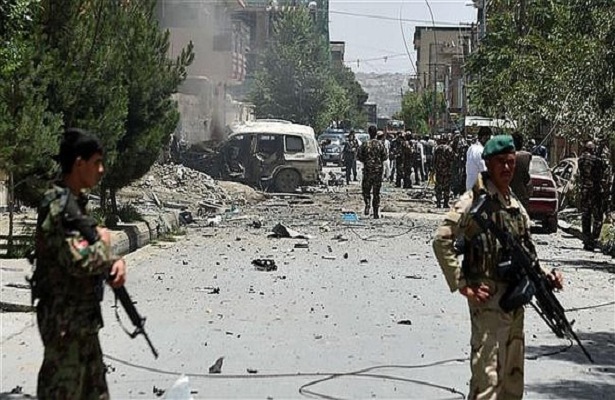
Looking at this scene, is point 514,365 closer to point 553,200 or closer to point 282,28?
point 553,200

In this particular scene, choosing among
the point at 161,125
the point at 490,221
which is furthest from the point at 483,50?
the point at 490,221

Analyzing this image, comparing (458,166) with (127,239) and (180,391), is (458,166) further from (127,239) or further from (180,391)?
(180,391)

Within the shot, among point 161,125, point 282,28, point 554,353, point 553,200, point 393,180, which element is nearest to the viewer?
point 554,353

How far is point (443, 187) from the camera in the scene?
27297mm

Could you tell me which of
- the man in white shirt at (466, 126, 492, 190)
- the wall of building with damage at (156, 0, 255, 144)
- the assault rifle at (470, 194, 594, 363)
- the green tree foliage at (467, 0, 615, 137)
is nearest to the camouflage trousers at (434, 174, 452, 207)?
the green tree foliage at (467, 0, 615, 137)

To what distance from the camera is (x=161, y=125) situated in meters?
19.1

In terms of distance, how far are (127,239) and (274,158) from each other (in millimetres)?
15214

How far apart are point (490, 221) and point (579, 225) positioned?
17584 mm

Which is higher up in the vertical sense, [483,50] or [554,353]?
[483,50]

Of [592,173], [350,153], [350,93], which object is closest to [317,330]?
[592,173]

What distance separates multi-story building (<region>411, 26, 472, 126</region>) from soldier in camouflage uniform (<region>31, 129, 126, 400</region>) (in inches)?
3654

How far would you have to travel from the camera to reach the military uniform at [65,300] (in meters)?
4.95

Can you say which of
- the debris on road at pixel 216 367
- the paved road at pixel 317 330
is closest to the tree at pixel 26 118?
the paved road at pixel 317 330

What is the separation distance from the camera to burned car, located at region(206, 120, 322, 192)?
3173 centimetres
